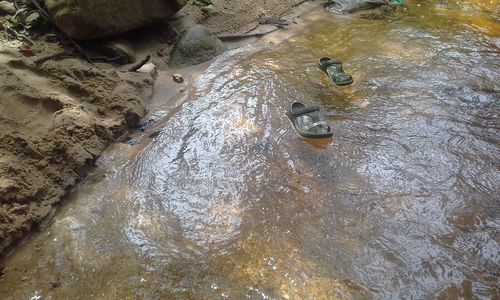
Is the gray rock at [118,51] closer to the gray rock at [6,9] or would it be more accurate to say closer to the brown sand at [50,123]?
the brown sand at [50,123]

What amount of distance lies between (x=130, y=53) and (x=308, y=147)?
279 centimetres

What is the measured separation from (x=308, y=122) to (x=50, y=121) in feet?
8.47

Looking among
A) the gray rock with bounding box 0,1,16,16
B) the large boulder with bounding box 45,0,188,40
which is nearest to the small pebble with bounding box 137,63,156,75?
the large boulder with bounding box 45,0,188,40

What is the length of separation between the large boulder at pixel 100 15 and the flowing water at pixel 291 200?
3.87ft

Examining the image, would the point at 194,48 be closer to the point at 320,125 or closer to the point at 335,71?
the point at 335,71

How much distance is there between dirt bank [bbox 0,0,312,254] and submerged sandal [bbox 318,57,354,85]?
7.49 ft

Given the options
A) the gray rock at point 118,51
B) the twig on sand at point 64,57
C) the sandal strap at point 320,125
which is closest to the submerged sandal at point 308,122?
the sandal strap at point 320,125

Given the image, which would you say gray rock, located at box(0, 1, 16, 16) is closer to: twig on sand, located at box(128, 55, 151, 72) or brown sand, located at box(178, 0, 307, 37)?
twig on sand, located at box(128, 55, 151, 72)

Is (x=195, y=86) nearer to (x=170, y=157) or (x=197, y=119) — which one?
(x=197, y=119)

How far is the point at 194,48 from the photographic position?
5309 mm

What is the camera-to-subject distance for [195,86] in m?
4.79

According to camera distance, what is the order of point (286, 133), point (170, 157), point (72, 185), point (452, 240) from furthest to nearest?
point (286, 133), point (170, 157), point (72, 185), point (452, 240)

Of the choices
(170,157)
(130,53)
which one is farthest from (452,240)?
(130,53)

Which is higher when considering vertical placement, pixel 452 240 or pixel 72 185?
pixel 72 185
